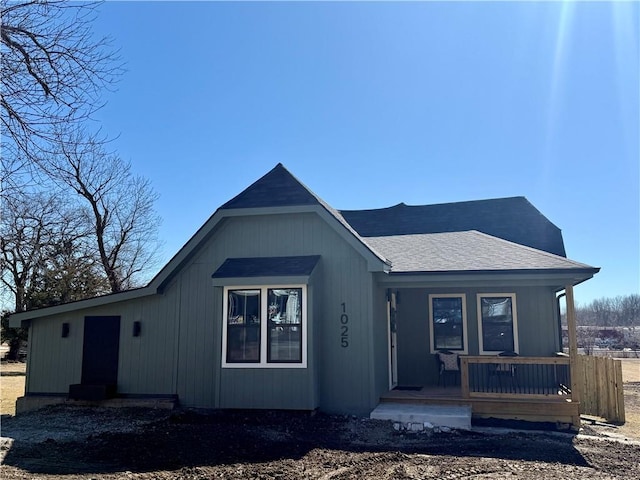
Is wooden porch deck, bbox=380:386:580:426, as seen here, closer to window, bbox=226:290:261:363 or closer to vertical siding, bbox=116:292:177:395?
window, bbox=226:290:261:363

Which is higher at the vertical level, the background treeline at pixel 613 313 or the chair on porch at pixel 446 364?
the background treeline at pixel 613 313

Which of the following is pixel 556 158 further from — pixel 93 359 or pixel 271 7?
pixel 93 359

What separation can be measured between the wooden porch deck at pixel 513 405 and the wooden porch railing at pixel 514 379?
0.07 metres

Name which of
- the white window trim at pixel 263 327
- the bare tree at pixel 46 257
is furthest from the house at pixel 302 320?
the bare tree at pixel 46 257

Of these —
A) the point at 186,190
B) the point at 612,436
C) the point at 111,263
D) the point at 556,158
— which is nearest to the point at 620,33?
the point at 556,158

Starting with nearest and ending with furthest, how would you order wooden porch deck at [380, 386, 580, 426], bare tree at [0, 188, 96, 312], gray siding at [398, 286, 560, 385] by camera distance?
wooden porch deck at [380, 386, 580, 426]
gray siding at [398, 286, 560, 385]
bare tree at [0, 188, 96, 312]

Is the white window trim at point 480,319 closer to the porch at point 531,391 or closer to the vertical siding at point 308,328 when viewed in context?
the porch at point 531,391

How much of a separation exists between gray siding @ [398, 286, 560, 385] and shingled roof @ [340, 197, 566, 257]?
1972 mm

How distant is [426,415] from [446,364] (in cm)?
272

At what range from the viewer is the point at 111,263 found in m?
29.4

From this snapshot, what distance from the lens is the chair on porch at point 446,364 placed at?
11.3 metres

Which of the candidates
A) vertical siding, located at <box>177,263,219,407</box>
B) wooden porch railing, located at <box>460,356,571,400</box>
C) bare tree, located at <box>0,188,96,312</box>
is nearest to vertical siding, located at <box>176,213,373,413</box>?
vertical siding, located at <box>177,263,219,407</box>

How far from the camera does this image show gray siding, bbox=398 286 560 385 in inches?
455

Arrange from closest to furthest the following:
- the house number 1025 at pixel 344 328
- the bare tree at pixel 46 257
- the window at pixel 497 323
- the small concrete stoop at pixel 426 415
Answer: the small concrete stoop at pixel 426 415 < the house number 1025 at pixel 344 328 < the window at pixel 497 323 < the bare tree at pixel 46 257
